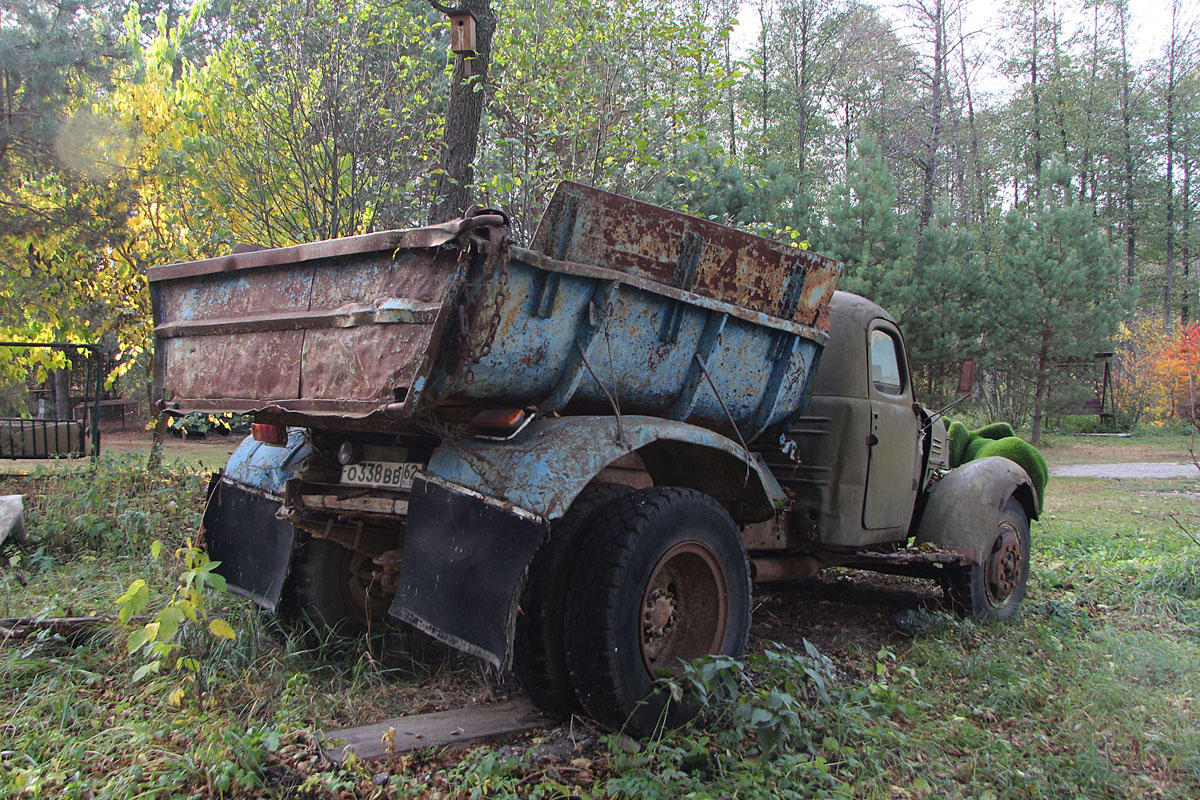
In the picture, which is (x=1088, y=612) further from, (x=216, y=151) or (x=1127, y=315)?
A: (x=1127, y=315)

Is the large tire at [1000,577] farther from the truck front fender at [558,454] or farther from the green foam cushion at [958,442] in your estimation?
the green foam cushion at [958,442]

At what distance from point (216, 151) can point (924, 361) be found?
15.3 meters

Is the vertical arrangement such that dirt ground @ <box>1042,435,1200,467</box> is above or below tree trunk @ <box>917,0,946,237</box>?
below

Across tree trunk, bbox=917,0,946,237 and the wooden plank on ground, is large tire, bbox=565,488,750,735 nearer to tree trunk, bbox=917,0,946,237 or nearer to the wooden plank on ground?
the wooden plank on ground

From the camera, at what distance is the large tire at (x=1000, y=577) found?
212 inches

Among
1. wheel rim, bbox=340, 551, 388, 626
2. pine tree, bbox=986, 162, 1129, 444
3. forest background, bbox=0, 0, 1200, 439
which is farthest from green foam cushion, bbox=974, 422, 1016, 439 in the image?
pine tree, bbox=986, 162, 1129, 444

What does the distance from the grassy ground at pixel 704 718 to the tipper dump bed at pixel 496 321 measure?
1172 millimetres

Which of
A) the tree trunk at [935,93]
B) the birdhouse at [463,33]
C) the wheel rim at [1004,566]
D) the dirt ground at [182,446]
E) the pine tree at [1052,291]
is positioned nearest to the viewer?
the wheel rim at [1004,566]

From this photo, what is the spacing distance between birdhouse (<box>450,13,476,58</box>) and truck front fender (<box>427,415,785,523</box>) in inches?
171

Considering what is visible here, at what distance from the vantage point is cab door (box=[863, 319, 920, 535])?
505 centimetres

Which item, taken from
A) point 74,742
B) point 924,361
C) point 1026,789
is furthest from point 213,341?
point 924,361

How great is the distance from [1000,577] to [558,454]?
12.9ft

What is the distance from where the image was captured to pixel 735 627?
3768 millimetres

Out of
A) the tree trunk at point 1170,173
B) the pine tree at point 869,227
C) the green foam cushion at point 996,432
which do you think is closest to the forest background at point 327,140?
the pine tree at point 869,227
